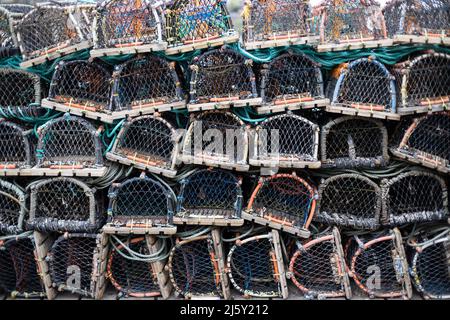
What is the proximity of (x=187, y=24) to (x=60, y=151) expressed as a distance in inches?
61.2

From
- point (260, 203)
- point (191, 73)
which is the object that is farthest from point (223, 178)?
point (191, 73)

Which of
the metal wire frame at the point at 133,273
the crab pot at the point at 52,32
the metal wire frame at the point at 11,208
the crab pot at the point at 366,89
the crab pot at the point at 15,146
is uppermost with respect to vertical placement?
the crab pot at the point at 52,32

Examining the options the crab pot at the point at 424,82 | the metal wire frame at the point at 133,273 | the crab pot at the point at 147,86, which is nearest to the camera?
the crab pot at the point at 424,82

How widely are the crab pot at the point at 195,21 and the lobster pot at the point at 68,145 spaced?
3.37 feet

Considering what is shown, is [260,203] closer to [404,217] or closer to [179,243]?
[179,243]

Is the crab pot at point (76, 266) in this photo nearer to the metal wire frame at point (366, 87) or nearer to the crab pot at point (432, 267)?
the metal wire frame at point (366, 87)

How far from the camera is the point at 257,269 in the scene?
3615 millimetres

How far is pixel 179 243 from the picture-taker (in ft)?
11.5

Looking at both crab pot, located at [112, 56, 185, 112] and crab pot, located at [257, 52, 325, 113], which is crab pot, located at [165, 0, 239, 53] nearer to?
crab pot, located at [112, 56, 185, 112]

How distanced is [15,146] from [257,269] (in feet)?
7.82

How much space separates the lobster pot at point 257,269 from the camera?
3.51 metres

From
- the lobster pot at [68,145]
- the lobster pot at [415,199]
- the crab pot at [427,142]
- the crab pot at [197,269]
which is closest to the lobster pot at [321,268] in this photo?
the lobster pot at [415,199]

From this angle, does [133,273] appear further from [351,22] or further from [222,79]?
[351,22]

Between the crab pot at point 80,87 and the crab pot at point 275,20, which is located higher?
the crab pot at point 275,20
